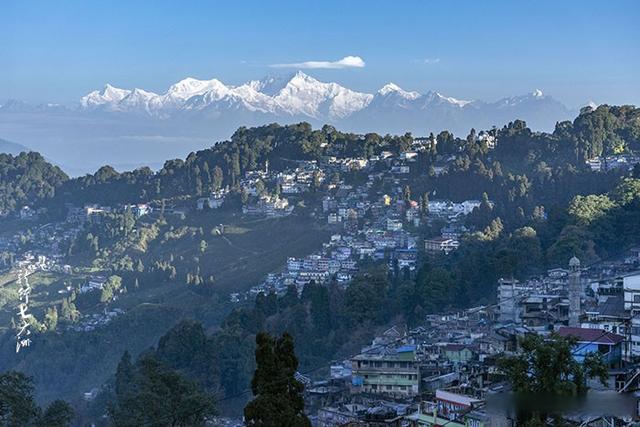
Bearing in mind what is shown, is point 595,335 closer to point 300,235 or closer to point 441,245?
point 441,245

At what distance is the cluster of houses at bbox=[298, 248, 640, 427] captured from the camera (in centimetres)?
1011

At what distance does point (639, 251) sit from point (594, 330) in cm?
949

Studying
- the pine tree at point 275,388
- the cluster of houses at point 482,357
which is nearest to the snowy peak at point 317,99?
the cluster of houses at point 482,357

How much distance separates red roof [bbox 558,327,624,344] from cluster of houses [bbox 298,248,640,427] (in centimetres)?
1

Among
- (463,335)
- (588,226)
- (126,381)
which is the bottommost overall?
(126,381)

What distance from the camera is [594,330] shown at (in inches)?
493

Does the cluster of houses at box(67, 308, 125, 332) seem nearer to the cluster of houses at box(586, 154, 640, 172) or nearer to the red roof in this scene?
the cluster of houses at box(586, 154, 640, 172)

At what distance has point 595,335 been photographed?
12203 millimetres

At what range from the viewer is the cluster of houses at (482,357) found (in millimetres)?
10109

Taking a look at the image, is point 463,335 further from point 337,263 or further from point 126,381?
point 337,263

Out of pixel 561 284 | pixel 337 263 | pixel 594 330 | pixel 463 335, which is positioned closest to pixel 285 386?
pixel 594 330

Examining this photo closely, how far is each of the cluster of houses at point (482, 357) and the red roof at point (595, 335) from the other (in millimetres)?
13

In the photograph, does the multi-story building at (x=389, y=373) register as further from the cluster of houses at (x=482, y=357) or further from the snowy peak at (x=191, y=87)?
the snowy peak at (x=191, y=87)

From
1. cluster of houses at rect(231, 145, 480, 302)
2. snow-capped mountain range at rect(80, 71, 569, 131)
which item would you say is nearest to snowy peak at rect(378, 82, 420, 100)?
snow-capped mountain range at rect(80, 71, 569, 131)
